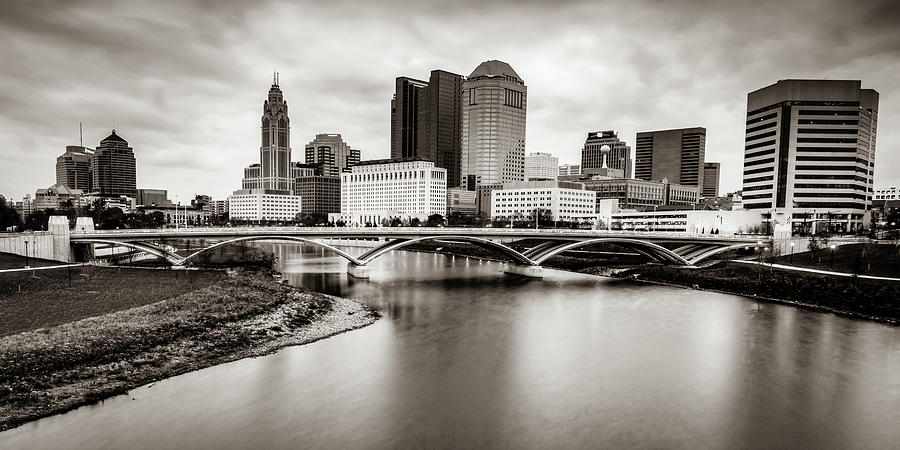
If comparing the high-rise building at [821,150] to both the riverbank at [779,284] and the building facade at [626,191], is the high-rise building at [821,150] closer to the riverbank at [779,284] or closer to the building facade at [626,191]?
the riverbank at [779,284]

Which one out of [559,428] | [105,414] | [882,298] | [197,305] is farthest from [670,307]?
[105,414]

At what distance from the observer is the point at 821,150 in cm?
10656

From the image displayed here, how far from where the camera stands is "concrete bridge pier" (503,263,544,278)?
208 feet

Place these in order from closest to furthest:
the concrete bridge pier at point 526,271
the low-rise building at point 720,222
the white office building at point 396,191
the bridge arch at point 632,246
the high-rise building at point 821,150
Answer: the concrete bridge pier at point 526,271
the bridge arch at point 632,246
the low-rise building at point 720,222
the high-rise building at point 821,150
the white office building at point 396,191

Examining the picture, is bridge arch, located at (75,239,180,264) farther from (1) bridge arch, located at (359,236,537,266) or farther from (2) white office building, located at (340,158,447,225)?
(2) white office building, located at (340,158,447,225)

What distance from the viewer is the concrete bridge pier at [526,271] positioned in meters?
63.2

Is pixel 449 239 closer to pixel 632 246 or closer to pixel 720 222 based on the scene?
pixel 632 246

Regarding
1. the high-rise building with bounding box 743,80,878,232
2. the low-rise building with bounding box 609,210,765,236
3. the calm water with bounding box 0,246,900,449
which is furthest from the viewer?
the high-rise building with bounding box 743,80,878,232

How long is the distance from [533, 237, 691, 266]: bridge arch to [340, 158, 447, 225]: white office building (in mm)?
103317

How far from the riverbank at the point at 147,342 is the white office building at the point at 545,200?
4797 inches

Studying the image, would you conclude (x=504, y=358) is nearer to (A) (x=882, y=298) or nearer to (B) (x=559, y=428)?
(B) (x=559, y=428)

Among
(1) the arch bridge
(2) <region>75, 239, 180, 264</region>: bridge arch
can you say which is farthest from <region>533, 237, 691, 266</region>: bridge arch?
(2) <region>75, 239, 180, 264</region>: bridge arch

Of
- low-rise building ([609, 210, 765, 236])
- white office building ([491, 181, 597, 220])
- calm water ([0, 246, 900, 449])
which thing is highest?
white office building ([491, 181, 597, 220])

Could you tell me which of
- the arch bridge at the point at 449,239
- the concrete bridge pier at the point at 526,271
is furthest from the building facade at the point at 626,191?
the concrete bridge pier at the point at 526,271
